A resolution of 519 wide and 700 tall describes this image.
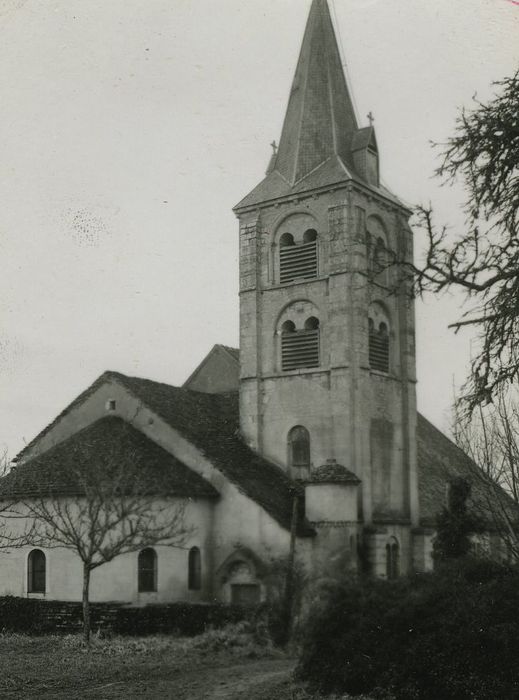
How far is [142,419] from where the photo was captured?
1299 inches

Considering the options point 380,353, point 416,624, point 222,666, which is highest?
point 380,353

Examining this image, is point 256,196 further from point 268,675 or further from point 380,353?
point 268,675

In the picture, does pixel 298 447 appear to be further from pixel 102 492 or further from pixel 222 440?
pixel 102 492

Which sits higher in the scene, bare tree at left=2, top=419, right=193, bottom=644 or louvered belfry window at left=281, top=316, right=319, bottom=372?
louvered belfry window at left=281, top=316, right=319, bottom=372

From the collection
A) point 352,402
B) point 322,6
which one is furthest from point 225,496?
point 322,6

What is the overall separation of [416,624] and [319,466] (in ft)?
54.1

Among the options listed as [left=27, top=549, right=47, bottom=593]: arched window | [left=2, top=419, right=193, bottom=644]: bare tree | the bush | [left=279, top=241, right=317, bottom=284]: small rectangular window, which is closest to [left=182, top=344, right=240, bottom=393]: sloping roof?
[left=279, top=241, right=317, bottom=284]: small rectangular window

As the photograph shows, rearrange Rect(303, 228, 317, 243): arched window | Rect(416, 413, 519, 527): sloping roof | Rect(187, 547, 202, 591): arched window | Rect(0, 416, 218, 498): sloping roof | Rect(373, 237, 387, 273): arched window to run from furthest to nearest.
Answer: Rect(416, 413, 519, 527): sloping roof → Rect(303, 228, 317, 243): arched window → Rect(187, 547, 202, 591): arched window → Rect(0, 416, 218, 498): sloping roof → Rect(373, 237, 387, 273): arched window

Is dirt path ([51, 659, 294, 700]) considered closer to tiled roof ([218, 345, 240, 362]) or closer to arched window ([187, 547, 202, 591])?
arched window ([187, 547, 202, 591])

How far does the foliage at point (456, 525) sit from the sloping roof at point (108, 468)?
8.33 metres

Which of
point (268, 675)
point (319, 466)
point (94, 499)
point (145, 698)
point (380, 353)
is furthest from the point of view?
point (380, 353)

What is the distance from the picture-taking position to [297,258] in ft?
117

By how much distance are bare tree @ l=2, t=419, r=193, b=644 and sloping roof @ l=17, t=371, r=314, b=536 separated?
2103 mm

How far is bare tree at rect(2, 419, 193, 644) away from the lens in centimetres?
2762
